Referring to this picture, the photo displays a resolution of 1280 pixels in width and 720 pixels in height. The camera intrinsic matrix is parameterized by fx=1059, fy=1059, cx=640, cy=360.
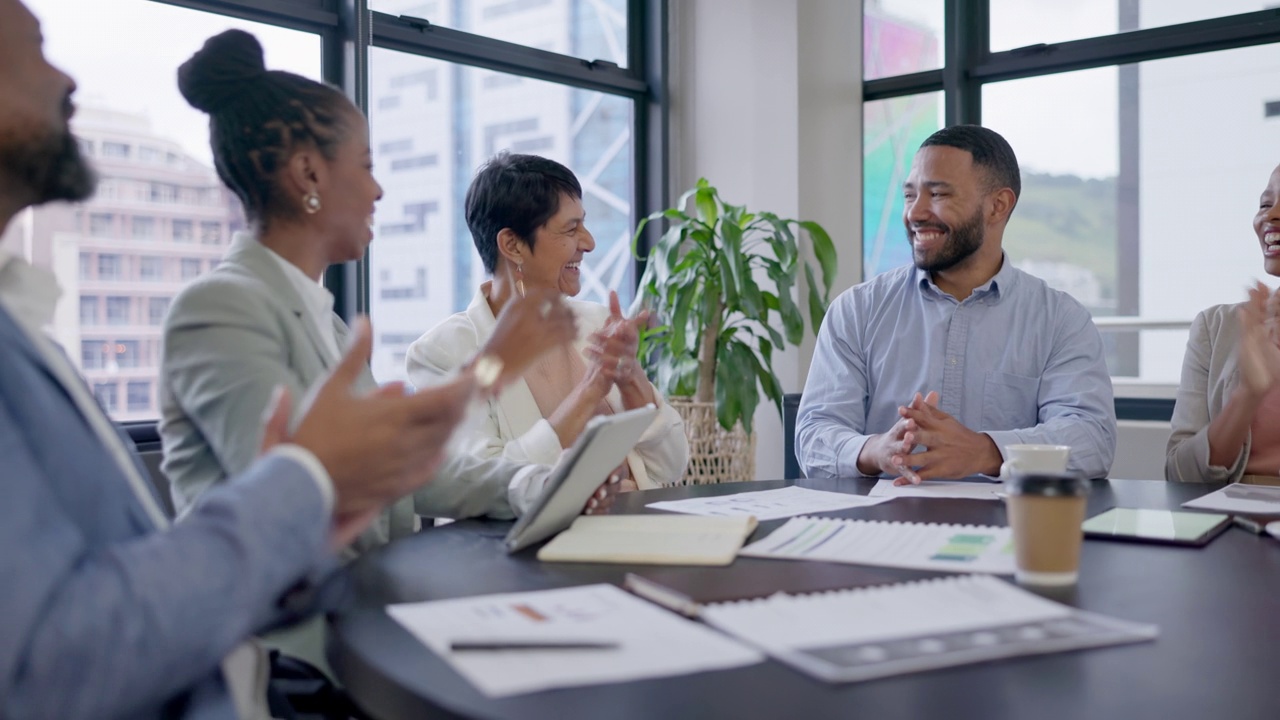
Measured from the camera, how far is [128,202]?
132 inches

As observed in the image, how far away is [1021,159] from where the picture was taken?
453 cm

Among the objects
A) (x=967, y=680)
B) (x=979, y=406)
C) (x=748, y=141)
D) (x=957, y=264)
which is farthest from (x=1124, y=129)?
(x=967, y=680)

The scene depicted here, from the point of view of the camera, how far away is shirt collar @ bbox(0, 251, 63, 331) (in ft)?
3.26

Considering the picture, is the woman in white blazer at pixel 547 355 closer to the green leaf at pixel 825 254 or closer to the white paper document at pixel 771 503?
the white paper document at pixel 771 503

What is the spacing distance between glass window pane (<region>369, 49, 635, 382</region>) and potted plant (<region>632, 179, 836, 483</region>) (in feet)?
2.48

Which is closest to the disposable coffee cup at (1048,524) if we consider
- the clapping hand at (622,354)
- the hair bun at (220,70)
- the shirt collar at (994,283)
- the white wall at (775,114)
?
the clapping hand at (622,354)

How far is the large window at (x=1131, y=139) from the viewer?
159 inches

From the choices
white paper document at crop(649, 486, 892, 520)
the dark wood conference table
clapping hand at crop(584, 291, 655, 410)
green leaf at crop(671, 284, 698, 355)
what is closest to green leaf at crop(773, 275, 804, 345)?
green leaf at crop(671, 284, 698, 355)

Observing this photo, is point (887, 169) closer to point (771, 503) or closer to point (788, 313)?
point (788, 313)

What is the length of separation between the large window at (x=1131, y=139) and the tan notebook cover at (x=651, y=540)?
10.7 feet

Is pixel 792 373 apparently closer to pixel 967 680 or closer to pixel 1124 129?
pixel 1124 129

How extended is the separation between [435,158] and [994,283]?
7.84ft

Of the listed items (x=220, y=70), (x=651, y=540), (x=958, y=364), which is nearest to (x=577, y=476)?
(x=651, y=540)

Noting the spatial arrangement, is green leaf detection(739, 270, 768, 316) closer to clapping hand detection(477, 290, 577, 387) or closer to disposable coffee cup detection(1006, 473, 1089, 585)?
clapping hand detection(477, 290, 577, 387)
